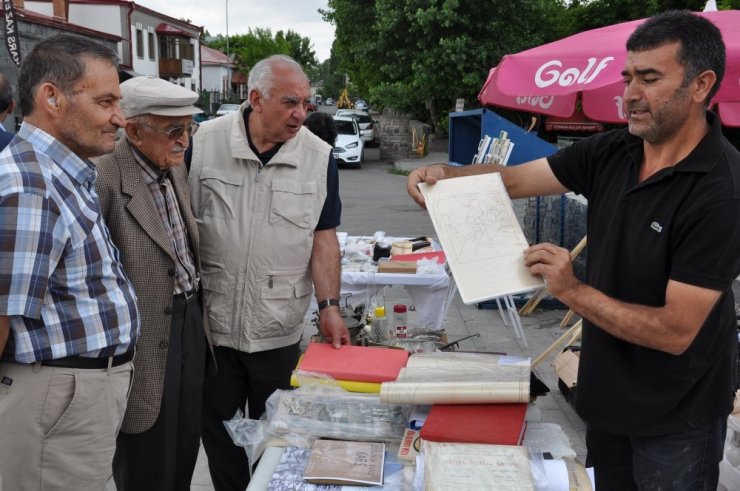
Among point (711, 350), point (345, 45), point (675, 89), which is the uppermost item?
point (345, 45)

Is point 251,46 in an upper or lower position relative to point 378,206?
upper

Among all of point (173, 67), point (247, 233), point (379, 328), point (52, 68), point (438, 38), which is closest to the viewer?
point (52, 68)

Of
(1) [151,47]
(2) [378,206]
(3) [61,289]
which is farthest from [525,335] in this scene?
(1) [151,47]

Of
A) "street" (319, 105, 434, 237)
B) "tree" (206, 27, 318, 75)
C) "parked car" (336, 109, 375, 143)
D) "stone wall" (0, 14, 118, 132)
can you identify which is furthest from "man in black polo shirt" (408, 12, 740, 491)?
"tree" (206, 27, 318, 75)

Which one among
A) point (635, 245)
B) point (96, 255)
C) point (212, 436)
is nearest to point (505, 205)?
point (635, 245)

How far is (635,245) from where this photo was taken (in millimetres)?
1782

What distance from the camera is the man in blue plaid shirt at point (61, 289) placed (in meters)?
1.66

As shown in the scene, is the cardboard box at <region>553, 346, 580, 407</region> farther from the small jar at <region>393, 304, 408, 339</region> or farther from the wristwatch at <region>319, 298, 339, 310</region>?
the wristwatch at <region>319, 298, 339, 310</region>

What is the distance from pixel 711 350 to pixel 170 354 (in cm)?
182

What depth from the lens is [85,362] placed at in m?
1.89

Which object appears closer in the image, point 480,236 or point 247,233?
point 480,236

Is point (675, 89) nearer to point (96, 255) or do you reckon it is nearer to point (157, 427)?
point (96, 255)

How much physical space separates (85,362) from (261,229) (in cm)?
95

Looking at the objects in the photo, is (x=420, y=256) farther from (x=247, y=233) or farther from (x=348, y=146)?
(x=348, y=146)
